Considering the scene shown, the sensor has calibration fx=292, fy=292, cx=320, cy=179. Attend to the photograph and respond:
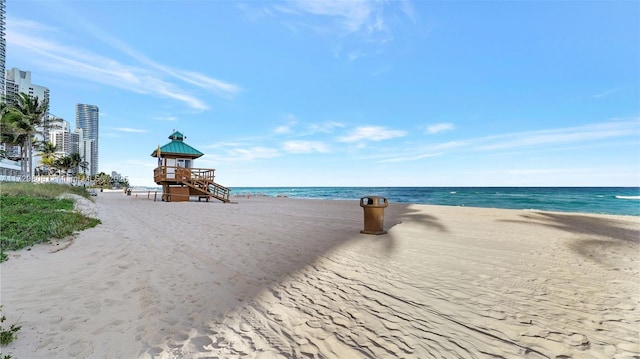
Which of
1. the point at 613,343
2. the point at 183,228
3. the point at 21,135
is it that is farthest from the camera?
the point at 21,135

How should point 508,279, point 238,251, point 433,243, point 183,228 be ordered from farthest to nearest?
point 183,228 < point 433,243 < point 238,251 < point 508,279

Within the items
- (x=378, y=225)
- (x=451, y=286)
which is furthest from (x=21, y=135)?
(x=451, y=286)

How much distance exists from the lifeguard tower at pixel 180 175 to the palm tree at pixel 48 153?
4775 centimetres

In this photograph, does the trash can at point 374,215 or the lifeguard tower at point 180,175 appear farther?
the lifeguard tower at point 180,175

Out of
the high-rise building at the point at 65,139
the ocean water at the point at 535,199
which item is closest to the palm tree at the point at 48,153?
the ocean water at the point at 535,199

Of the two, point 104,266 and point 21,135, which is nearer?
point 104,266

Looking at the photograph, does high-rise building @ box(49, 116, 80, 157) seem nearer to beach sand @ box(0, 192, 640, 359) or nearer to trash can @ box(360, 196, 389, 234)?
beach sand @ box(0, 192, 640, 359)

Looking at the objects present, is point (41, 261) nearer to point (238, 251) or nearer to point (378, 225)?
point (238, 251)

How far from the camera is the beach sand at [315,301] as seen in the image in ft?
9.77

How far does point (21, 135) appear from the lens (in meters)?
37.4

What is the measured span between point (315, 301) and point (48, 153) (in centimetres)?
8063

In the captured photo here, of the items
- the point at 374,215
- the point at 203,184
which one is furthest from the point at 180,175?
the point at 374,215

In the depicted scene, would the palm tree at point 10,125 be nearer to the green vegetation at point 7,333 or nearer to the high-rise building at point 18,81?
the green vegetation at point 7,333

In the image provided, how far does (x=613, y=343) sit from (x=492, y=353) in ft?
4.79
